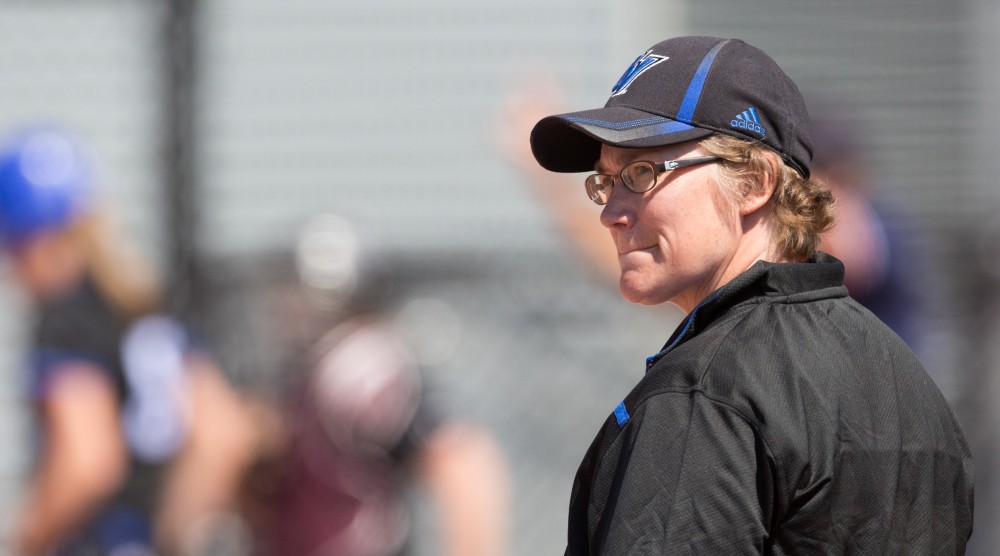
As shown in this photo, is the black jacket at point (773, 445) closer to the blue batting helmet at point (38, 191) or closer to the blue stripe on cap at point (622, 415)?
the blue stripe on cap at point (622, 415)

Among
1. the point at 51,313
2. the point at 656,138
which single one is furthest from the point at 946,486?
the point at 51,313

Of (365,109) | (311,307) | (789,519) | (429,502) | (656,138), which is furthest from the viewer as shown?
(365,109)

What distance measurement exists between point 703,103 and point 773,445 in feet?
1.71

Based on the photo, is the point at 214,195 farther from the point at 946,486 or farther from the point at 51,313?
the point at 946,486

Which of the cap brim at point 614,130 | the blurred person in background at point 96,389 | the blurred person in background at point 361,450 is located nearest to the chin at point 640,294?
the cap brim at point 614,130

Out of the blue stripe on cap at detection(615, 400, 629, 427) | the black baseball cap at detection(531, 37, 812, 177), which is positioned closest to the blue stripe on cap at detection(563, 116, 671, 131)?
the black baseball cap at detection(531, 37, 812, 177)

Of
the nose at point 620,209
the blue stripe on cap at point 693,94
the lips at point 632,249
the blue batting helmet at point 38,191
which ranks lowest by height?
the blue batting helmet at point 38,191

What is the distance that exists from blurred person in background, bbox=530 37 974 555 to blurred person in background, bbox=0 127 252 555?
282 centimetres

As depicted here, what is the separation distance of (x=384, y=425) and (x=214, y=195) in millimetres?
2983

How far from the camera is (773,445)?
1662 millimetres

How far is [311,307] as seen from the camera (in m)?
4.24

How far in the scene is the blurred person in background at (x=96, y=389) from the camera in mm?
4383

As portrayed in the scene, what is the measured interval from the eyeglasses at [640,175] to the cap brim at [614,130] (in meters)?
0.04

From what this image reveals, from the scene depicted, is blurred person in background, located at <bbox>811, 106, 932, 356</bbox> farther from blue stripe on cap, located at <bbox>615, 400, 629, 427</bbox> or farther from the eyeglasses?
blue stripe on cap, located at <bbox>615, 400, 629, 427</bbox>
